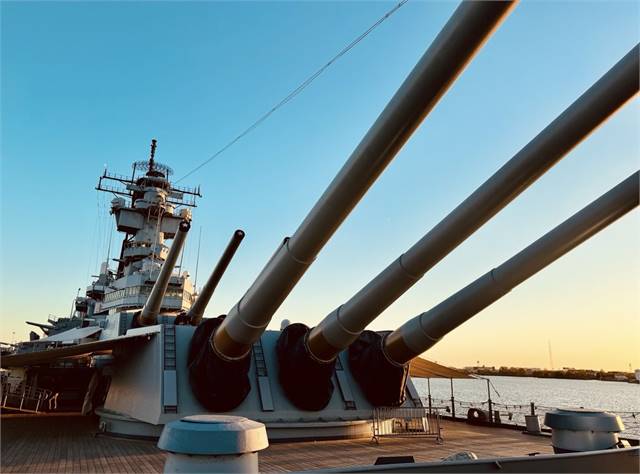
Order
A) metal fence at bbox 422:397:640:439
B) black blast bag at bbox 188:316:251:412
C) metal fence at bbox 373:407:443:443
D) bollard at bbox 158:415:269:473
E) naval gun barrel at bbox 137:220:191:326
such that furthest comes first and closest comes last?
metal fence at bbox 422:397:640:439, metal fence at bbox 373:407:443:443, naval gun barrel at bbox 137:220:191:326, black blast bag at bbox 188:316:251:412, bollard at bbox 158:415:269:473

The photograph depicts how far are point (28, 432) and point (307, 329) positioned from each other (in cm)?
551

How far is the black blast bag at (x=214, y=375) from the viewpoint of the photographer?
725 centimetres

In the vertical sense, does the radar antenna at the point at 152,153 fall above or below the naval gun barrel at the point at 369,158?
above

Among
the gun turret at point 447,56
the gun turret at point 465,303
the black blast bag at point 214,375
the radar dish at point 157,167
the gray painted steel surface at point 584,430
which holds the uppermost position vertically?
the radar dish at point 157,167

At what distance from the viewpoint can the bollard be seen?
1.91 metres

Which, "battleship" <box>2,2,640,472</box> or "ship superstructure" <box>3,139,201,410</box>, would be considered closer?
"battleship" <box>2,2,640,472</box>

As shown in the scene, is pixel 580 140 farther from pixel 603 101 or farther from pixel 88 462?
pixel 88 462

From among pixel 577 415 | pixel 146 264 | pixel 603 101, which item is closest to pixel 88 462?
pixel 577 415

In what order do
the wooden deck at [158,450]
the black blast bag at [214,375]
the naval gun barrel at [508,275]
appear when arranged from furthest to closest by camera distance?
the black blast bag at [214,375] → the wooden deck at [158,450] → the naval gun barrel at [508,275]

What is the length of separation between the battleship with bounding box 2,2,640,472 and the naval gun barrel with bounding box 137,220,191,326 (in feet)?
0.10

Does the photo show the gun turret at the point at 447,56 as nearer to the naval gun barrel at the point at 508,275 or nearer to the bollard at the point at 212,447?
the bollard at the point at 212,447

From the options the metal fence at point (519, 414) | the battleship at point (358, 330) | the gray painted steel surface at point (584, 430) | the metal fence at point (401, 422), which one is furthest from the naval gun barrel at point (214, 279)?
the metal fence at point (519, 414)

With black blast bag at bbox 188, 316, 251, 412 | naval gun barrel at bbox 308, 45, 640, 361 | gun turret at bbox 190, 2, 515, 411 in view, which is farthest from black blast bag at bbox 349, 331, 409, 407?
gun turret at bbox 190, 2, 515, 411

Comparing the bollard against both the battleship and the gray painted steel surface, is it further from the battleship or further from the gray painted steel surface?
the gray painted steel surface
